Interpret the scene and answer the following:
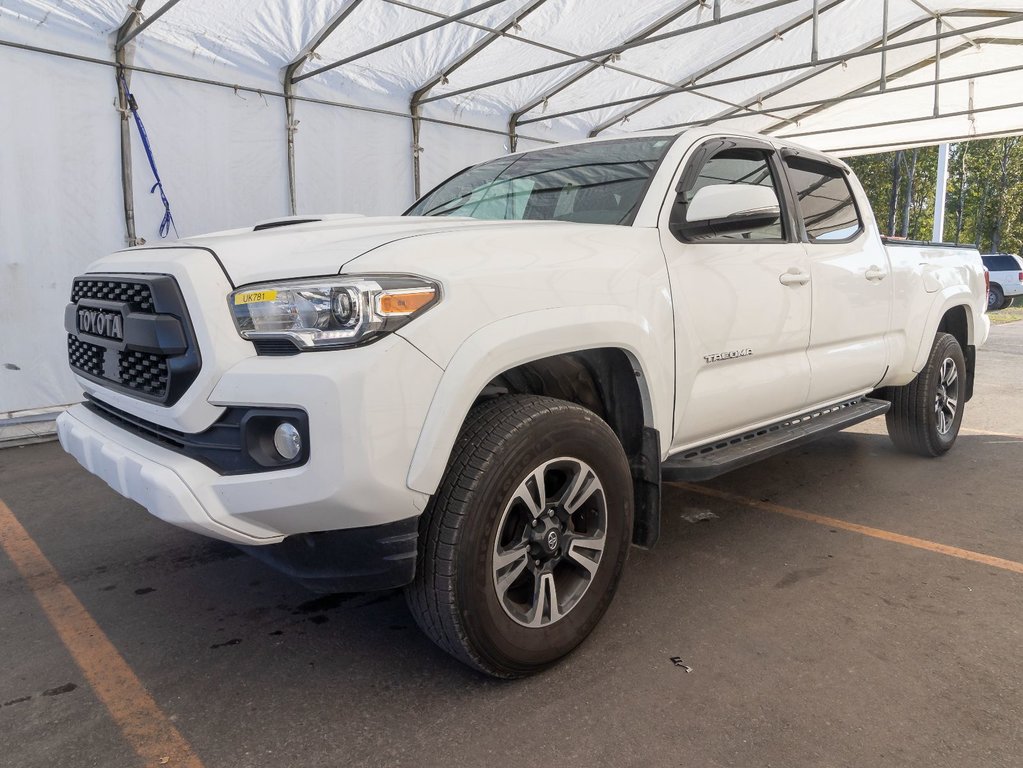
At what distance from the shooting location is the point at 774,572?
122 inches

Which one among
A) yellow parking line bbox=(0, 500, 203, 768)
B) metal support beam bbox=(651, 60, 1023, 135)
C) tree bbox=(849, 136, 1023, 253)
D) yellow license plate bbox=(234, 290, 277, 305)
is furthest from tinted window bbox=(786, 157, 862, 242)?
tree bbox=(849, 136, 1023, 253)

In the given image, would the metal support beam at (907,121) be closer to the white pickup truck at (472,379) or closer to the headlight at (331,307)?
the white pickup truck at (472,379)

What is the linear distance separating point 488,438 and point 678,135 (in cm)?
179

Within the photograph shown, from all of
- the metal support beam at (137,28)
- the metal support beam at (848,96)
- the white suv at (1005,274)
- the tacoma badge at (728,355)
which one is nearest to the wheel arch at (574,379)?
the tacoma badge at (728,355)

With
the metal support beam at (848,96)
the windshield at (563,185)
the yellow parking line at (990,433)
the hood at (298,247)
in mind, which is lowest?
the yellow parking line at (990,433)

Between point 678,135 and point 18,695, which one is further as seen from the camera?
point 678,135

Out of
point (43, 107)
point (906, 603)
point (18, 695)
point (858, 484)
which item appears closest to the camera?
point (18, 695)

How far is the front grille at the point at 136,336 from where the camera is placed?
2.00 meters

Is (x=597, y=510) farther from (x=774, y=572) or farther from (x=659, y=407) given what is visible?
(x=774, y=572)

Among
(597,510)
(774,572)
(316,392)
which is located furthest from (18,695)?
(774,572)

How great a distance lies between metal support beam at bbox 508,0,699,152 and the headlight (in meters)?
6.87

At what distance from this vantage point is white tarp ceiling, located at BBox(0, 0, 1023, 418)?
599 centimetres

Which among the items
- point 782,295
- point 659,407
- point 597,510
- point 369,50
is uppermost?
point 369,50

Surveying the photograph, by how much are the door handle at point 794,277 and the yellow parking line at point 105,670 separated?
2.75 metres
